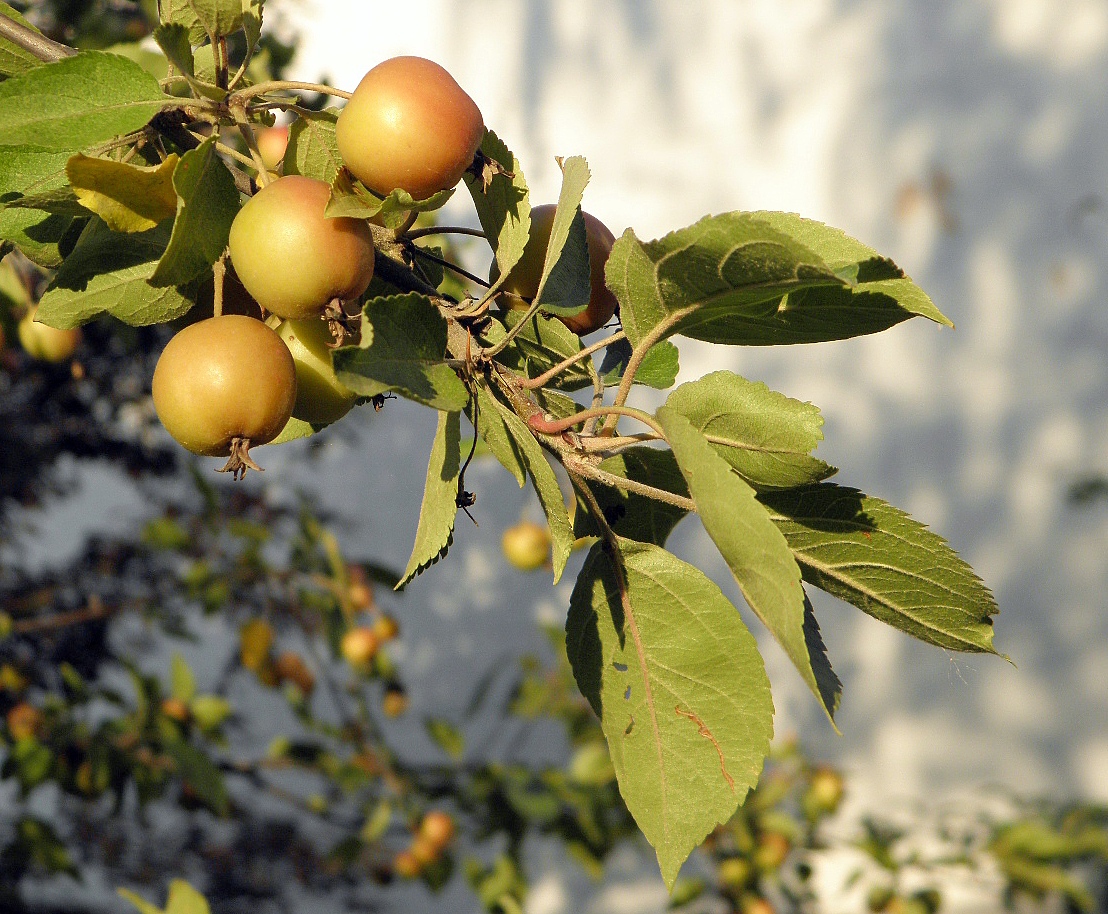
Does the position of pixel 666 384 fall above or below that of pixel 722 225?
below

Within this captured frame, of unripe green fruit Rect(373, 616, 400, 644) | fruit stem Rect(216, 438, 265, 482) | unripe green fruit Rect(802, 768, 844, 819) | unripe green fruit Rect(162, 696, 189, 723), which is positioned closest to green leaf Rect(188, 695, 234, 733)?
unripe green fruit Rect(162, 696, 189, 723)

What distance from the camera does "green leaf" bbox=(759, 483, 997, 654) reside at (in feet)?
1.65

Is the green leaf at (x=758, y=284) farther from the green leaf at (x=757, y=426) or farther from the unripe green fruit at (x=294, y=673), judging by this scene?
the unripe green fruit at (x=294, y=673)

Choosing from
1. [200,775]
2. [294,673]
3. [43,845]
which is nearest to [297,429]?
[200,775]

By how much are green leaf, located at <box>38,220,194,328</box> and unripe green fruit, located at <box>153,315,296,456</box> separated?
6cm

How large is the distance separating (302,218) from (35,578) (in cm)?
212

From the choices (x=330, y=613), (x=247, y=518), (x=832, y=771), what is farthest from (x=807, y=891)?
(x=247, y=518)

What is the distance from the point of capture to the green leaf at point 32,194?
0.48 m

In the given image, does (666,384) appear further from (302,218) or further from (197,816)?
(197,816)

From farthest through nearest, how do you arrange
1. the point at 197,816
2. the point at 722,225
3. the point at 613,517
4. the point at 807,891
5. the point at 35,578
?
the point at 197,816 → the point at 35,578 → the point at 807,891 → the point at 613,517 → the point at 722,225

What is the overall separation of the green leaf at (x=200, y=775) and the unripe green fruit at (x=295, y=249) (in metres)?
0.98

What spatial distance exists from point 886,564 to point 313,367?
12.5 inches

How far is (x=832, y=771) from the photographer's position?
2092 mm

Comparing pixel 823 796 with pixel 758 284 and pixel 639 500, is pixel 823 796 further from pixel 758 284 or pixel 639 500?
pixel 758 284
